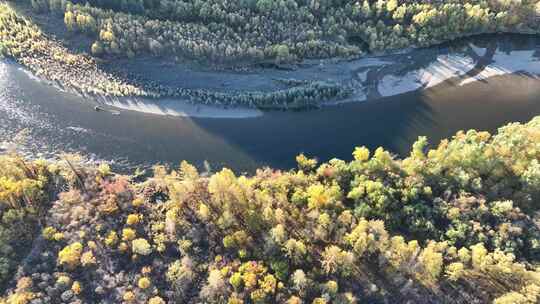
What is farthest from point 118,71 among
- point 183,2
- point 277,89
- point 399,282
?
point 399,282

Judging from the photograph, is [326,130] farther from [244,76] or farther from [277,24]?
[277,24]

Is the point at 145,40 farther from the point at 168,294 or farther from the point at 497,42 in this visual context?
the point at 497,42

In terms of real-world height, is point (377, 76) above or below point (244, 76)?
below

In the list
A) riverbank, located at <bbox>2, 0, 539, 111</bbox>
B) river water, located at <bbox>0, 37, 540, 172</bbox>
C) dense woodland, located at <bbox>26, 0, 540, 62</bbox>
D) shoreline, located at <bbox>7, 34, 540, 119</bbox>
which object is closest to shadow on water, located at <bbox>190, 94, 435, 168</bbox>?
river water, located at <bbox>0, 37, 540, 172</bbox>

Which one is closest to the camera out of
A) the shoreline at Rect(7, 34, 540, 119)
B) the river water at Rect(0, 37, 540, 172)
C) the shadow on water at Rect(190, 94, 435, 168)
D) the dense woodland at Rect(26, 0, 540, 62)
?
the river water at Rect(0, 37, 540, 172)

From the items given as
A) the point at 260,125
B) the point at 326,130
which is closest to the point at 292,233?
the point at 326,130

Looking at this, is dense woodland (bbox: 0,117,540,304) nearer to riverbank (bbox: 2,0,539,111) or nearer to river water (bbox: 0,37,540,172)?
river water (bbox: 0,37,540,172)

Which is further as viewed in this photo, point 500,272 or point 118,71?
point 118,71
